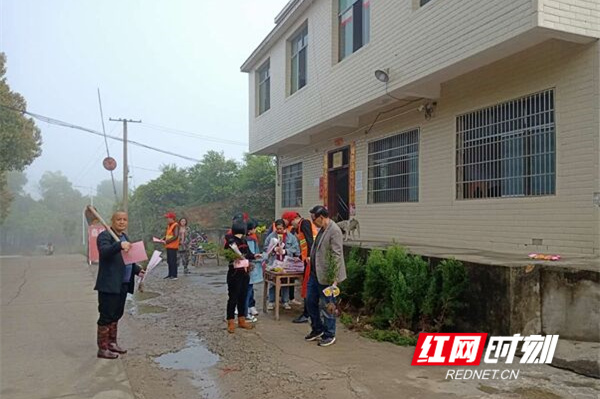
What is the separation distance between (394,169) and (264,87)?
832 centimetres

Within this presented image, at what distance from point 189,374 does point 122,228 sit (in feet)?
6.65

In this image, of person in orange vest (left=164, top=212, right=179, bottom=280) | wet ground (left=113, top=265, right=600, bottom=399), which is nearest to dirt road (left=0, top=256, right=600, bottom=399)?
wet ground (left=113, top=265, right=600, bottom=399)

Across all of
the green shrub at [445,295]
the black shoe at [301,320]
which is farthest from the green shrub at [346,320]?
the green shrub at [445,295]

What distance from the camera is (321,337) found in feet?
22.0

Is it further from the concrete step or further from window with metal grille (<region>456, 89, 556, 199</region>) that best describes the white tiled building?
the concrete step

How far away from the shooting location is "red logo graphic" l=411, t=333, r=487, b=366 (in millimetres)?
5738

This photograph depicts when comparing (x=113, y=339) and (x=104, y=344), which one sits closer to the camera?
(x=104, y=344)

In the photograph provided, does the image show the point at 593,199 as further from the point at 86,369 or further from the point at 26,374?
the point at 26,374

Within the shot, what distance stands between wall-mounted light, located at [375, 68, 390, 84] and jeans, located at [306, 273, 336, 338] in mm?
4664

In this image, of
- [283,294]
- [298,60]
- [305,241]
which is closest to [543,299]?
[305,241]

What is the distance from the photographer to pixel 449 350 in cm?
605

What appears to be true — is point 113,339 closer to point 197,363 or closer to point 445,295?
point 197,363

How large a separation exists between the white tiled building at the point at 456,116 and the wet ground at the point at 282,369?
290 centimetres

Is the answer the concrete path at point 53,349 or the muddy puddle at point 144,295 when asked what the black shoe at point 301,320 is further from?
the muddy puddle at point 144,295
